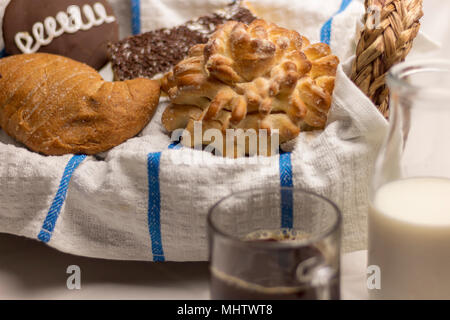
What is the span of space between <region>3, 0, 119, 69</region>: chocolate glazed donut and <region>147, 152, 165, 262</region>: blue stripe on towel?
0.36 m

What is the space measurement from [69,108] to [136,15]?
34 cm

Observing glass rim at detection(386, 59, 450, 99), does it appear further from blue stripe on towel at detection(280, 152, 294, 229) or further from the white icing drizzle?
the white icing drizzle

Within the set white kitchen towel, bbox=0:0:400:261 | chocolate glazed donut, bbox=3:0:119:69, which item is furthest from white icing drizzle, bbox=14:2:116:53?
white kitchen towel, bbox=0:0:400:261

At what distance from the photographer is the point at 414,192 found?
1.79 ft

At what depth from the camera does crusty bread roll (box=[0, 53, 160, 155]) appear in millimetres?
756

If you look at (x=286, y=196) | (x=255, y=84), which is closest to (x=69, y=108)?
(x=255, y=84)

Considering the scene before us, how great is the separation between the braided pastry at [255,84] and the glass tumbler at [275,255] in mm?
189

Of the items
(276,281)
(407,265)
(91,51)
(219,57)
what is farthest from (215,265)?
(91,51)

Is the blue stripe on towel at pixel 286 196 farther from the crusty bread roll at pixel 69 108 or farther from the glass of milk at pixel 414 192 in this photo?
the crusty bread roll at pixel 69 108

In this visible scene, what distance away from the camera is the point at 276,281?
44cm

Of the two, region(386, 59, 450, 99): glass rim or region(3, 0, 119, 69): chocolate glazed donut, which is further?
region(3, 0, 119, 69): chocolate glazed donut

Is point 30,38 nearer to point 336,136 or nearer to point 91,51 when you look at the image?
point 91,51
